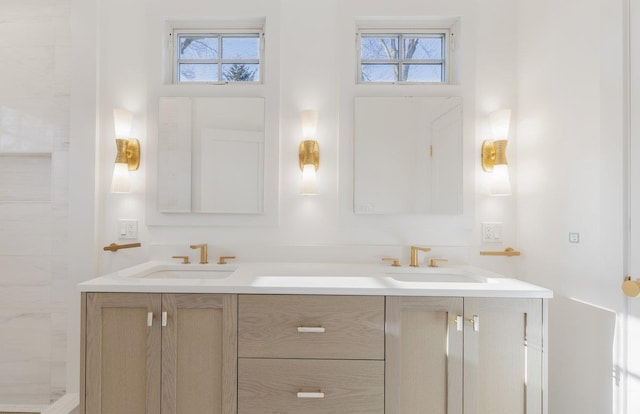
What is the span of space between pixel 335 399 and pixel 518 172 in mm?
1616

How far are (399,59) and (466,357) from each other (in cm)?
169

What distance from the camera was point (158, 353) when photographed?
1.26m

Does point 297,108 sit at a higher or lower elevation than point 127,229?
higher

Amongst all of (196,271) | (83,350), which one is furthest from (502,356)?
(83,350)

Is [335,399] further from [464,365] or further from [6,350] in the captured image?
[6,350]

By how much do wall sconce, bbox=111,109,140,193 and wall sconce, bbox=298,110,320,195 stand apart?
1.00 m

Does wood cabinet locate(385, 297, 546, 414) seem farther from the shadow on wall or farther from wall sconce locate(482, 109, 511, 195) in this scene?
wall sconce locate(482, 109, 511, 195)

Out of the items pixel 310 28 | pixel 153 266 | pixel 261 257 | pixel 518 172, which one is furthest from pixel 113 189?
pixel 518 172

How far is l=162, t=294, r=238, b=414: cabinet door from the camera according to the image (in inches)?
49.2

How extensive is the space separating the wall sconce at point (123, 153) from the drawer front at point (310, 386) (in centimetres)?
125

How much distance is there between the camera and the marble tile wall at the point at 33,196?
1.89 meters

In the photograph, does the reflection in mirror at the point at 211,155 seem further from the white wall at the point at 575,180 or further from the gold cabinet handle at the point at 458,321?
the white wall at the point at 575,180

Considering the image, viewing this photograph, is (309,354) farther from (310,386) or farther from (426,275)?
(426,275)

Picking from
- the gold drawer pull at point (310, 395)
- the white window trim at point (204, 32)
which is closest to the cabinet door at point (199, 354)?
the gold drawer pull at point (310, 395)
